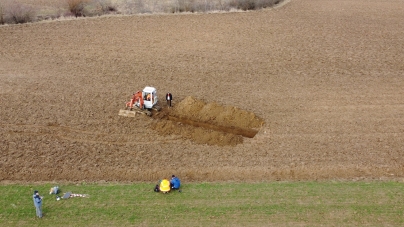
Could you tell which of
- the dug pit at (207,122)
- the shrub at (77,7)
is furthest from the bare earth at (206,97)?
the shrub at (77,7)

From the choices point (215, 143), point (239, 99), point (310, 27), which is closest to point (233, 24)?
point (310, 27)

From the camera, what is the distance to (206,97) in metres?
27.0

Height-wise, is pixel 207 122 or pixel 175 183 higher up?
pixel 207 122

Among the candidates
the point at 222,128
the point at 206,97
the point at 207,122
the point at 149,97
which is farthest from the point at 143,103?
the point at 222,128

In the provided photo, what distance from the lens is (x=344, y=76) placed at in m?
30.2

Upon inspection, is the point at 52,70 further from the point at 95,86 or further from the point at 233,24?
the point at 233,24

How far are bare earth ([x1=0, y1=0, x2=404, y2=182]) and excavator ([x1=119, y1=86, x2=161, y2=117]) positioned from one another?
0.48m

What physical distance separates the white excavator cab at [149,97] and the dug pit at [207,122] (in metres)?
0.65

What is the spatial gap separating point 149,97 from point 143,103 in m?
0.48

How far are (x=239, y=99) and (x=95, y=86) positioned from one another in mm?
9150

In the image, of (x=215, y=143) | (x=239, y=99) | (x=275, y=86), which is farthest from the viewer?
(x=275, y=86)

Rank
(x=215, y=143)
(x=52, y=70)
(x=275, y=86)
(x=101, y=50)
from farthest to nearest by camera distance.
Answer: (x=101, y=50) < (x=52, y=70) < (x=275, y=86) < (x=215, y=143)

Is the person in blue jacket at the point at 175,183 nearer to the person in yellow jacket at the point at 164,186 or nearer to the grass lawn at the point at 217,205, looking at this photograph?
the person in yellow jacket at the point at 164,186

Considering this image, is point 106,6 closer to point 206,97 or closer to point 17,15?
point 17,15
